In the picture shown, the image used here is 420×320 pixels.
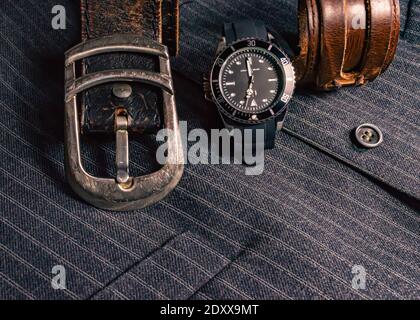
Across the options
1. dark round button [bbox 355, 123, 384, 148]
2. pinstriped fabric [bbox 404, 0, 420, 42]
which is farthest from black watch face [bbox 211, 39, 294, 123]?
pinstriped fabric [bbox 404, 0, 420, 42]

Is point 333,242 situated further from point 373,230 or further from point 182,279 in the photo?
point 182,279

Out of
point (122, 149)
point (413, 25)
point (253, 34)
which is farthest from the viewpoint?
point (413, 25)

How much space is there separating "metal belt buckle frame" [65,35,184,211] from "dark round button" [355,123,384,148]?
0.89 feet

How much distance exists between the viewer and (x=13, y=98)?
39.1 inches

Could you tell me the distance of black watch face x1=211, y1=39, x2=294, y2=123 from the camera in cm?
96

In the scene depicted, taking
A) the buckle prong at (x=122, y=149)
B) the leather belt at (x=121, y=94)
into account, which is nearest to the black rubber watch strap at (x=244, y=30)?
the leather belt at (x=121, y=94)

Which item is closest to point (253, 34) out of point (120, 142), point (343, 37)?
point (343, 37)

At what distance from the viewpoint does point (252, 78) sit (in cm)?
97

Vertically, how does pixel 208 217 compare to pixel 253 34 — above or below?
below

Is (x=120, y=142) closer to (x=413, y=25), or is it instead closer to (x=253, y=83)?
(x=253, y=83)

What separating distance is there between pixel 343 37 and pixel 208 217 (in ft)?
1.04

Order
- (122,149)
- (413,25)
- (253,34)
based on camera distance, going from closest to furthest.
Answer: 1. (122,149)
2. (253,34)
3. (413,25)

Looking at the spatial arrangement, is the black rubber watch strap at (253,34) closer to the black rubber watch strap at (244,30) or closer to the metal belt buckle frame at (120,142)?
the black rubber watch strap at (244,30)

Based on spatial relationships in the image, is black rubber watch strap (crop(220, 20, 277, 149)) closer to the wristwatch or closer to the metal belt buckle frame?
the wristwatch
